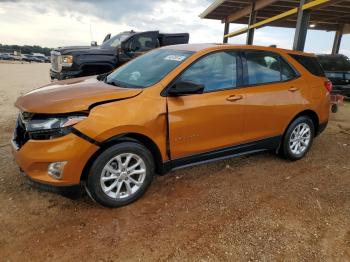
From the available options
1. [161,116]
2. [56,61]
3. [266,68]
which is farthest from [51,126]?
[56,61]

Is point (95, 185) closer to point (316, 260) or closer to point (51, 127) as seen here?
point (51, 127)

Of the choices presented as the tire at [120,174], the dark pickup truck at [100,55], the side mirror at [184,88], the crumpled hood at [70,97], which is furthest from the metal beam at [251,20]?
the tire at [120,174]

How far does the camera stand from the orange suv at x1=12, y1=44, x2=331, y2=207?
9.80ft

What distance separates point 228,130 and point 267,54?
1.31m

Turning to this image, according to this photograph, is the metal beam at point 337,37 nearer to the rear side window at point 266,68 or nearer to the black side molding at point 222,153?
the rear side window at point 266,68

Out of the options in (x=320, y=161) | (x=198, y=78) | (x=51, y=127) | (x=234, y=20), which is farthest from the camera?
(x=234, y=20)

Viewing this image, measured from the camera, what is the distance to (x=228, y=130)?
3.94 metres

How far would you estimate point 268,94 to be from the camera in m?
4.22

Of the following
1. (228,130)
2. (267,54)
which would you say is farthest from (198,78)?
(267,54)

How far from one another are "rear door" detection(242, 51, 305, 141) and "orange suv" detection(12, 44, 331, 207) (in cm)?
1

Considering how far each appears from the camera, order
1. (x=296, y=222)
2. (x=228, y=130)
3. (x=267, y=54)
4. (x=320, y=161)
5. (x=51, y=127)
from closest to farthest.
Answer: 1. (x=51, y=127)
2. (x=296, y=222)
3. (x=228, y=130)
4. (x=267, y=54)
5. (x=320, y=161)

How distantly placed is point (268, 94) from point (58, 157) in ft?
9.19

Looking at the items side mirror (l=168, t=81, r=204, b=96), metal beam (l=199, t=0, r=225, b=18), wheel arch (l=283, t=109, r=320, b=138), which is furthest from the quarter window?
metal beam (l=199, t=0, r=225, b=18)

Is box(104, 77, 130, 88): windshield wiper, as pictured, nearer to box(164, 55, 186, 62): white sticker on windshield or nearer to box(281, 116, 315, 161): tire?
box(164, 55, 186, 62): white sticker on windshield
